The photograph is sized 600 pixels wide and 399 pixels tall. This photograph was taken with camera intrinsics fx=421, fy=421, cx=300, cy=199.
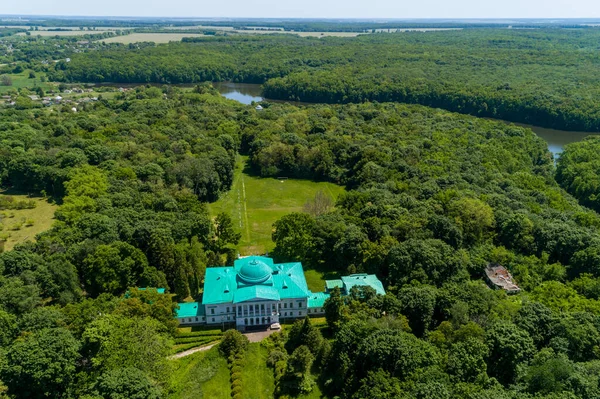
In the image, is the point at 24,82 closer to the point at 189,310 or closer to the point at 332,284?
A: the point at 189,310

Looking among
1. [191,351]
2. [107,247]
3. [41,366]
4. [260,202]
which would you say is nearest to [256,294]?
[191,351]

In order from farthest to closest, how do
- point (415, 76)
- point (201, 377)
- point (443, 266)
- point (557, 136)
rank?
point (415, 76)
point (557, 136)
point (443, 266)
point (201, 377)

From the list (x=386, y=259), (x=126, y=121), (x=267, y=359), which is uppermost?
(x=126, y=121)

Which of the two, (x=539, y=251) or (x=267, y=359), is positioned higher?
(x=539, y=251)

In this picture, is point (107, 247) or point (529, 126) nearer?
point (107, 247)

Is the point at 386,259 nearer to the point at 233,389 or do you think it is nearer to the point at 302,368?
the point at 302,368

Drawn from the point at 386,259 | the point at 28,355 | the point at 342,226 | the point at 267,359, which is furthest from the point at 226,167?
the point at 28,355

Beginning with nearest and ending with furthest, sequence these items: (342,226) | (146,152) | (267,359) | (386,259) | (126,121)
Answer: (267,359) < (386,259) < (342,226) < (146,152) < (126,121)
